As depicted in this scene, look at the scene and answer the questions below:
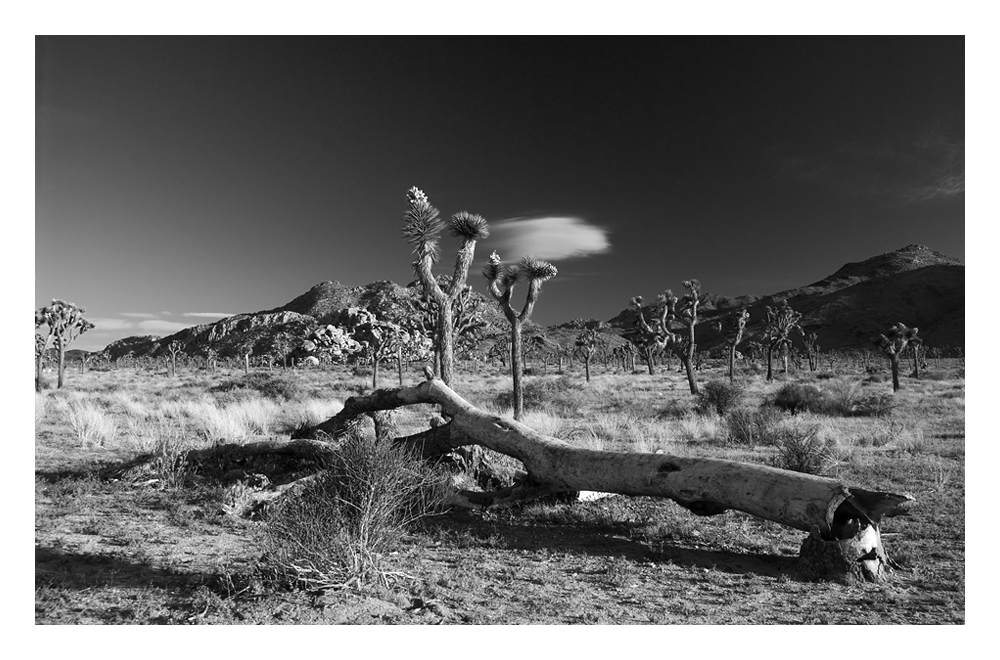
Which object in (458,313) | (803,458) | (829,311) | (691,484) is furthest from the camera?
(829,311)

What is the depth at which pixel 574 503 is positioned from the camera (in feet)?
22.0

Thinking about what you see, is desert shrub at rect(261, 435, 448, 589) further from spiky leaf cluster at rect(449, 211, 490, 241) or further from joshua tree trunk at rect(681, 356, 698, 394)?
joshua tree trunk at rect(681, 356, 698, 394)

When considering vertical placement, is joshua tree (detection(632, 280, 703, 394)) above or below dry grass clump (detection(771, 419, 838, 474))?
above

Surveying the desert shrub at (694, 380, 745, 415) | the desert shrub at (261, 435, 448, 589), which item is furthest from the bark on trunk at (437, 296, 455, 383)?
the desert shrub at (694, 380, 745, 415)

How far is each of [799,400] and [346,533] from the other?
56.4 feet

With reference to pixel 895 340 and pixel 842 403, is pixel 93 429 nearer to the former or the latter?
pixel 842 403

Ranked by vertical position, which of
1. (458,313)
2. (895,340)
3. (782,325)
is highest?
(458,313)

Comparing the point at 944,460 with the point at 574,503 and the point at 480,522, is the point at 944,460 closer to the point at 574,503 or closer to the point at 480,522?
the point at 574,503

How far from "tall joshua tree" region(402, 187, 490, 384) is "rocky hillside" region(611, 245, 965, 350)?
222 feet

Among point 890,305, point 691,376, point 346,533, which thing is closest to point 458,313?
point 691,376

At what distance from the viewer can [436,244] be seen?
13.9 m

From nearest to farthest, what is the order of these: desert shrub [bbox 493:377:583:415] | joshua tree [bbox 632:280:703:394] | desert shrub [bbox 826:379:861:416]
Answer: desert shrub [bbox 826:379:861:416]
desert shrub [bbox 493:377:583:415]
joshua tree [bbox 632:280:703:394]

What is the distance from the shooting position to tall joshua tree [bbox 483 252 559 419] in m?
15.6

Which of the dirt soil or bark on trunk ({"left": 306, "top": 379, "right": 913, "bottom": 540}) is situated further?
bark on trunk ({"left": 306, "top": 379, "right": 913, "bottom": 540})
